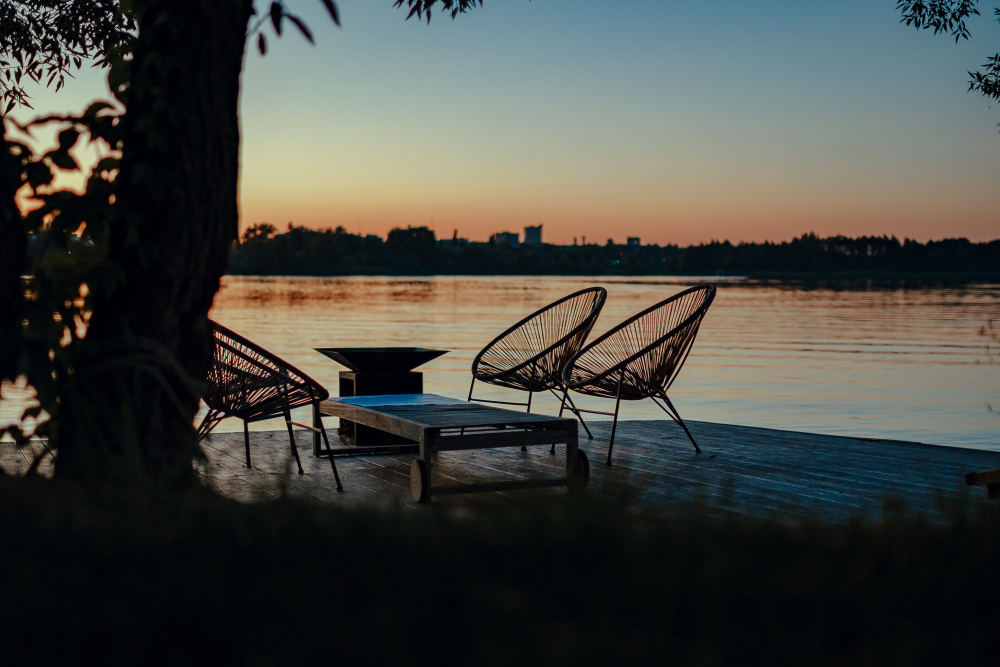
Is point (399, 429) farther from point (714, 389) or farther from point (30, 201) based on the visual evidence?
point (714, 389)

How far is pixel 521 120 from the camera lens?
22.6m

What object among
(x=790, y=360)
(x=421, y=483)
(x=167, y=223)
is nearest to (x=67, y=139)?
(x=167, y=223)

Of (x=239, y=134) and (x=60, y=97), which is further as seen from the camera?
(x=60, y=97)

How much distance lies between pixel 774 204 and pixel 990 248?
2686 centimetres

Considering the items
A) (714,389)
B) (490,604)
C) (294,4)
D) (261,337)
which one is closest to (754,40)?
(714,389)

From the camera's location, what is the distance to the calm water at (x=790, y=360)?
934 centimetres

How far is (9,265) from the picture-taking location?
1929 mm

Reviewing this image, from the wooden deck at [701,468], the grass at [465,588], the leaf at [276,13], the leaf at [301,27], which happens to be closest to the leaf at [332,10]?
the leaf at [301,27]

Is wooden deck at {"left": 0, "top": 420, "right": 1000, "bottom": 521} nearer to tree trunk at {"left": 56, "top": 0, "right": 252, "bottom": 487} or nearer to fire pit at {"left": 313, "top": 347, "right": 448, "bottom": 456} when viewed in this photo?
fire pit at {"left": 313, "top": 347, "right": 448, "bottom": 456}

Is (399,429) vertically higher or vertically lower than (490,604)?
lower

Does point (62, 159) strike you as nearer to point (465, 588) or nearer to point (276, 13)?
point (276, 13)

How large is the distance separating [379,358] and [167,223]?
339cm

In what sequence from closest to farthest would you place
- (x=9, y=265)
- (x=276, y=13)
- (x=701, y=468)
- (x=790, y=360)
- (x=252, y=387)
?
(x=9, y=265), (x=276, y=13), (x=252, y=387), (x=701, y=468), (x=790, y=360)

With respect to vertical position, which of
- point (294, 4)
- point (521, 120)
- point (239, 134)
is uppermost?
point (521, 120)
